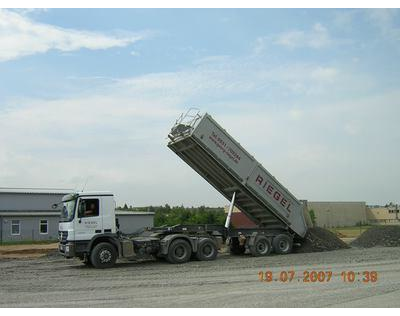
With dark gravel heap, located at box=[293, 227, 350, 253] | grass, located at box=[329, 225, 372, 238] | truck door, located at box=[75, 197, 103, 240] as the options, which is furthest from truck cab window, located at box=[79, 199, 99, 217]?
grass, located at box=[329, 225, 372, 238]

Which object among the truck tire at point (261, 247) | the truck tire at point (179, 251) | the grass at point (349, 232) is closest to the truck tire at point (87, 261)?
the truck tire at point (179, 251)

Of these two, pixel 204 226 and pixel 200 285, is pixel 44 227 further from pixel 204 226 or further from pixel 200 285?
pixel 200 285

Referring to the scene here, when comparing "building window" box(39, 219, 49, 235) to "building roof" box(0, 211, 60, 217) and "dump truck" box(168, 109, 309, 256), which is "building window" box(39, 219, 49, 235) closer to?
"building roof" box(0, 211, 60, 217)

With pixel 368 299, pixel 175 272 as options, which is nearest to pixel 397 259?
pixel 175 272

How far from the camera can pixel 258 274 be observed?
46.8 feet

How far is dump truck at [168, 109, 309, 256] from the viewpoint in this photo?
60.4 feet

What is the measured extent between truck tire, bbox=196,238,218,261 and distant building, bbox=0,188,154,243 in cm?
2406

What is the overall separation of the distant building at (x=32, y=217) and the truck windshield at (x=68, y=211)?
2466cm

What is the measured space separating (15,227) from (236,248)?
28.8 meters

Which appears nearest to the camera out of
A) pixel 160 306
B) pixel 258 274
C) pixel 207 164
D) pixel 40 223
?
pixel 160 306

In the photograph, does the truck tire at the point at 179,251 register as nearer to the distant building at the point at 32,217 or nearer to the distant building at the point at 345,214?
the distant building at the point at 32,217
